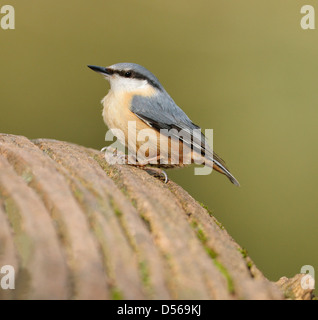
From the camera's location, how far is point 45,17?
12.9 ft

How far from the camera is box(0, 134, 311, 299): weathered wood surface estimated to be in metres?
0.85

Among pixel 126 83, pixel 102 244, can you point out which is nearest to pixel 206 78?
pixel 126 83

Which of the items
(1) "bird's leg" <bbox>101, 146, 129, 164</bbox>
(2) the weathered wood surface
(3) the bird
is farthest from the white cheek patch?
(2) the weathered wood surface

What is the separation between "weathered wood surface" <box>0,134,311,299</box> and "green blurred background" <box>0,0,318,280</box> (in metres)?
2.81

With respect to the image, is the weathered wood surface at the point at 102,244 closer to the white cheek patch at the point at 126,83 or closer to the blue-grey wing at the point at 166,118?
the blue-grey wing at the point at 166,118

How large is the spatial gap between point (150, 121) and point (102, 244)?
4.01 feet

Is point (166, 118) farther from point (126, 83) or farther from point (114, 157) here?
point (114, 157)

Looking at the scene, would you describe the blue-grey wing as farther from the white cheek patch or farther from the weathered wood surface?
the weathered wood surface

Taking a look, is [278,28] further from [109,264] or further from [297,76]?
[109,264]

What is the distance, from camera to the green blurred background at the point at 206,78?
→ 3.93 meters

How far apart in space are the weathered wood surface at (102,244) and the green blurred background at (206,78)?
2.81 meters

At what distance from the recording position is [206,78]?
4.27m

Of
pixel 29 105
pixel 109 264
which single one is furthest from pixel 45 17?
pixel 109 264

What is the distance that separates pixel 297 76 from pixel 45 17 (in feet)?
7.36
